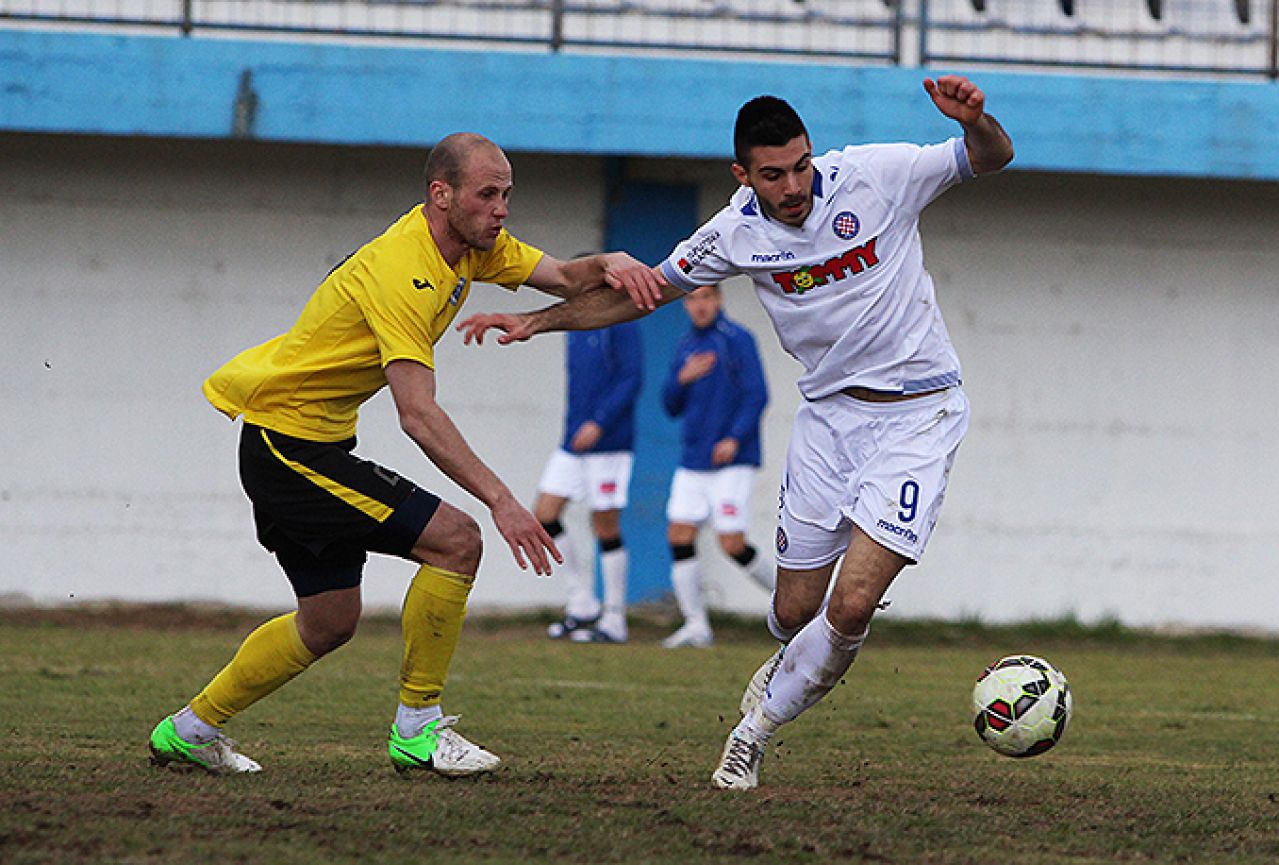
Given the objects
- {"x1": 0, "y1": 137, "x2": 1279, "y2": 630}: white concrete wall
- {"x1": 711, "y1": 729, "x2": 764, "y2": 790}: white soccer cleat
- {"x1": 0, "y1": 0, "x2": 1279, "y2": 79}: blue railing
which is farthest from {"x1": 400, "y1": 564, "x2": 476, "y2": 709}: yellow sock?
{"x1": 0, "y1": 0, "x2": 1279, "y2": 79}: blue railing

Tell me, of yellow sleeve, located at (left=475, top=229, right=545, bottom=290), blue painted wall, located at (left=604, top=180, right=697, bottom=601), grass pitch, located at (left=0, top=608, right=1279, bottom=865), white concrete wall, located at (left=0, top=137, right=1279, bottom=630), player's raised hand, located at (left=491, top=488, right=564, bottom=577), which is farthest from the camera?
blue painted wall, located at (left=604, top=180, right=697, bottom=601)

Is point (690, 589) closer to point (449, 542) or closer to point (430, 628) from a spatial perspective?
point (430, 628)

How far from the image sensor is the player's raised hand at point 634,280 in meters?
6.84

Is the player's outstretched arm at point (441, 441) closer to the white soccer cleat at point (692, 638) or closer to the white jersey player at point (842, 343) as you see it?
the white jersey player at point (842, 343)

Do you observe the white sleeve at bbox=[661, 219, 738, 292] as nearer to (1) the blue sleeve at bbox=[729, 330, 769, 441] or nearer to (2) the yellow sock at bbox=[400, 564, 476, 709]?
(2) the yellow sock at bbox=[400, 564, 476, 709]

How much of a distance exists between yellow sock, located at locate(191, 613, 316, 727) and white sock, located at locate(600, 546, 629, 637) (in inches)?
266

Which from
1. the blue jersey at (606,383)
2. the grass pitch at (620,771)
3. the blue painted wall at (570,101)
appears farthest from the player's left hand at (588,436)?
the blue painted wall at (570,101)

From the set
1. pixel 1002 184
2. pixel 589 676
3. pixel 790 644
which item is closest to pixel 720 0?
pixel 1002 184

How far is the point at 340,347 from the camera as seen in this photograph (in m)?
6.35

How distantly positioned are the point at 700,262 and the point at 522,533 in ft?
4.83

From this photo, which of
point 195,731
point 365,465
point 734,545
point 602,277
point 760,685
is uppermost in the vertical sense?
point 602,277

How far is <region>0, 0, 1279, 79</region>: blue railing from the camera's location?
14.3 m

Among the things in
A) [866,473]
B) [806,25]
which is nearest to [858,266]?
[866,473]

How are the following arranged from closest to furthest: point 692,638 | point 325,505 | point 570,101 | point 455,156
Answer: point 325,505 < point 455,156 < point 692,638 < point 570,101
